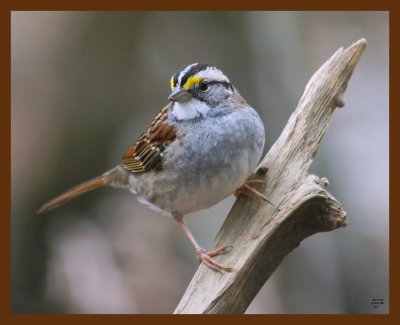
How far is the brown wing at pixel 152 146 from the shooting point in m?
3.78

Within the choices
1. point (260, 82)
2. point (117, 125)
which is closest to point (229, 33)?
point (260, 82)

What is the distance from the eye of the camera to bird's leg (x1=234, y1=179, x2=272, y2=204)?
11.2 feet

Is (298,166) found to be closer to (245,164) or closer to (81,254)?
(245,164)

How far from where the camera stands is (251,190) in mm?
3439

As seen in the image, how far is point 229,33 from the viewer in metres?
5.36

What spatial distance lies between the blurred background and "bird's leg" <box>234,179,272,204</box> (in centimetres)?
106

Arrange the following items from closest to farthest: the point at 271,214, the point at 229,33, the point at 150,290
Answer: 1. the point at 271,214
2. the point at 150,290
3. the point at 229,33

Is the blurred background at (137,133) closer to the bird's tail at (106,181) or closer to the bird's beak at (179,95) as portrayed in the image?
the bird's tail at (106,181)

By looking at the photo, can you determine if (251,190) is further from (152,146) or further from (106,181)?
(106,181)

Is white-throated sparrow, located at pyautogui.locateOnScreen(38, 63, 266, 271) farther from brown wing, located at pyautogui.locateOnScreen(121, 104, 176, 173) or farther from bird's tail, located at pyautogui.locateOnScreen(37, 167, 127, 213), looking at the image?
bird's tail, located at pyautogui.locateOnScreen(37, 167, 127, 213)

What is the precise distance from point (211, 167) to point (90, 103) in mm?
2166

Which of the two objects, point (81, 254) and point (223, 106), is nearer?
point (223, 106)

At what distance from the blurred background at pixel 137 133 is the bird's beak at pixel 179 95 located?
129 centimetres

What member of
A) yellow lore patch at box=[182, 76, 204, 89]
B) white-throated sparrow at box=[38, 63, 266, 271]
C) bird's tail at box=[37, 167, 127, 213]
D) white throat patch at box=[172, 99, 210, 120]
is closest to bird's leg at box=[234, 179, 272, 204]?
white-throated sparrow at box=[38, 63, 266, 271]
